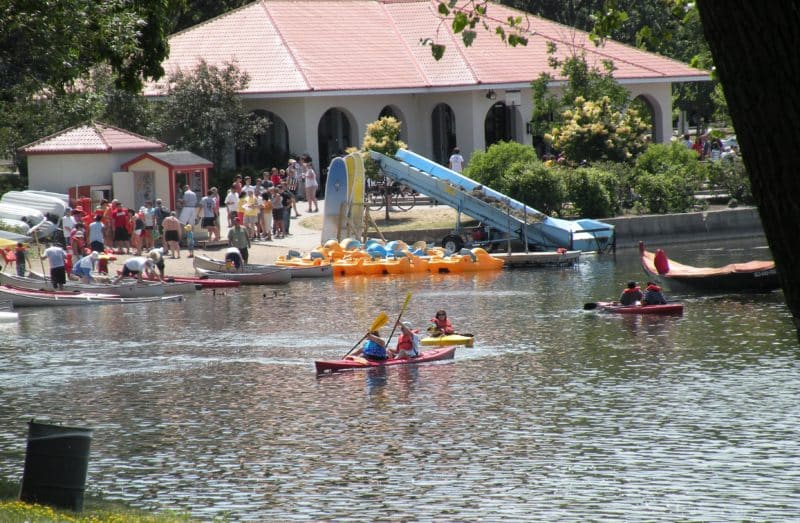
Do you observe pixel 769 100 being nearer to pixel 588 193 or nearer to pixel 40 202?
pixel 40 202

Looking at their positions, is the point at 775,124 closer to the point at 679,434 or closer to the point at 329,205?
the point at 679,434

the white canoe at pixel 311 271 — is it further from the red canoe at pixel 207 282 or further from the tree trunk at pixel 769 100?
the tree trunk at pixel 769 100

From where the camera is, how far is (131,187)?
4628 centimetres

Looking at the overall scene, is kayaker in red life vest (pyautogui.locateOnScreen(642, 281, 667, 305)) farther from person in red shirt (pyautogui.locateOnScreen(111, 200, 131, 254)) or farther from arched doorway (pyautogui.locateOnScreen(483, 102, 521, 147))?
arched doorway (pyautogui.locateOnScreen(483, 102, 521, 147))

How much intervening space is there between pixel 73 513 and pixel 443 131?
4986 cm

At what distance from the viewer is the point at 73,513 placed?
11.8m

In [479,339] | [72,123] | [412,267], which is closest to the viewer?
[479,339]

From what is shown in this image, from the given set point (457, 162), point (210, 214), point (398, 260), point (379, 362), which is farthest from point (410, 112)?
point (379, 362)

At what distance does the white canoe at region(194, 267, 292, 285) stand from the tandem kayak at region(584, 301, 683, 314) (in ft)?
37.3

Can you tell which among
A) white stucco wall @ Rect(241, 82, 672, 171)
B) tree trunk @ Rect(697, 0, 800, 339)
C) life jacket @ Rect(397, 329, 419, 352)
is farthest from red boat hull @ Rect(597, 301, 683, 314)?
tree trunk @ Rect(697, 0, 800, 339)

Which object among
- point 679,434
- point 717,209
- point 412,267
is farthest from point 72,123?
point 679,434

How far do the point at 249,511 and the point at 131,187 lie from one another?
32.1m

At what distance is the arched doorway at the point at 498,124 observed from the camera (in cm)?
6000

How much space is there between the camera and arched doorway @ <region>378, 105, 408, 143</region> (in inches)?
2306
